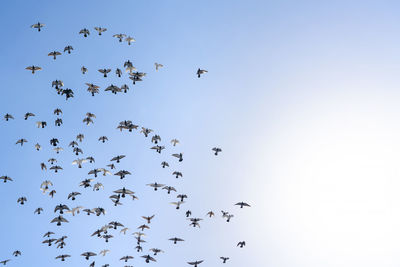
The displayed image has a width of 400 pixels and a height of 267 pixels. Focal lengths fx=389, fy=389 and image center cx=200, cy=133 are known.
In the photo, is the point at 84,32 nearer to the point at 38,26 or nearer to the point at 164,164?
the point at 38,26

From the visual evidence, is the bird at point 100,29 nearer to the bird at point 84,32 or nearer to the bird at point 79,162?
the bird at point 84,32

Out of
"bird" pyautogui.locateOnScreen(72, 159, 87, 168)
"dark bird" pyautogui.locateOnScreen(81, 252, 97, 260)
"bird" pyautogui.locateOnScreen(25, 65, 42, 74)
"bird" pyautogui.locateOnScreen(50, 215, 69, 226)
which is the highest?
"bird" pyautogui.locateOnScreen(25, 65, 42, 74)

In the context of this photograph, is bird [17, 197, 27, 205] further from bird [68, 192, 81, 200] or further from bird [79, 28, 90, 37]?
bird [79, 28, 90, 37]

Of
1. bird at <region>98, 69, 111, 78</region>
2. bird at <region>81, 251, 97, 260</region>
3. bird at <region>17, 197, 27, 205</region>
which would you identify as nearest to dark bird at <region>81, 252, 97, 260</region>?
bird at <region>81, 251, 97, 260</region>

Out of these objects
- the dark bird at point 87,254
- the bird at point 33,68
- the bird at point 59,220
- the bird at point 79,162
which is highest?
the bird at point 33,68

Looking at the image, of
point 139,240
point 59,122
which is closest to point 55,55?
point 59,122

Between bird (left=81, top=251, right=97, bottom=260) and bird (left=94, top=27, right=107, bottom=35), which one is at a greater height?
bird (left=94, top=27, right=107, bottom=35)

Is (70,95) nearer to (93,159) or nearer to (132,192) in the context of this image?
(93,159)

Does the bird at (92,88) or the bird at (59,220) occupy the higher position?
the bird at (92,88)

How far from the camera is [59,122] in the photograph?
5850cm

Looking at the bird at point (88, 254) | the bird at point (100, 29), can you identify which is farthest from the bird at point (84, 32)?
the bird at point (88, 254)

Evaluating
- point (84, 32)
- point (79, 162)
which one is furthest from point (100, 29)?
point (79, 162)

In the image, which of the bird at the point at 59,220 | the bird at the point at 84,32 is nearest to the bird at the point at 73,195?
the bird at the point at 59,220

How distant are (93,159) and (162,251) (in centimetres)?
1761
